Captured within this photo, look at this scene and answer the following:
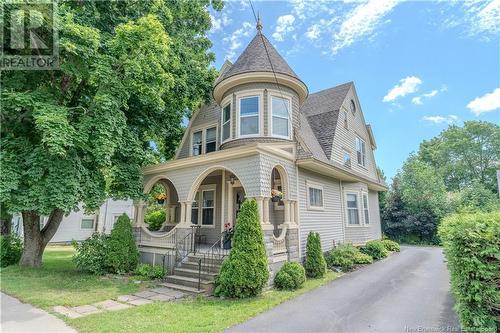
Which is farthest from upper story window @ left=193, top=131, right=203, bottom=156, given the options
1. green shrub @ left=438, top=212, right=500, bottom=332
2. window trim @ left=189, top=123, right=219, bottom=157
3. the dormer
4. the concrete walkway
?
green shrub @ left=438, top=212, right=500, bottom=332

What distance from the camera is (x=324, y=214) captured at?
1221cm

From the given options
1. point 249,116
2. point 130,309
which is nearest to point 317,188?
point 249,116

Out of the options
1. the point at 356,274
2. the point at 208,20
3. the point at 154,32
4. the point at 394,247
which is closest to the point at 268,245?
the point at 356,274

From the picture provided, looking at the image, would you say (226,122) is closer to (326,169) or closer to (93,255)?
(326,169)

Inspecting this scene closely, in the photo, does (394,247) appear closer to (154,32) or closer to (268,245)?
(268,245)

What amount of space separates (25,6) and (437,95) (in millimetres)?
35490

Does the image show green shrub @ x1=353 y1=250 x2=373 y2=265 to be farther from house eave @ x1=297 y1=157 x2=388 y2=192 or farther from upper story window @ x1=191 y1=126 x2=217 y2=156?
upper story window @ x1=191 y1=126 x2=217 y2=156

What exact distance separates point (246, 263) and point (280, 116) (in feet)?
20.1

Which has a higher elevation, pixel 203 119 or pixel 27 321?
pixel 203 119

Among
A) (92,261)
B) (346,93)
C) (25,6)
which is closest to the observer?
(25,6)

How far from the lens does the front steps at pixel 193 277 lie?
792 cm

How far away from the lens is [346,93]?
15930 mm

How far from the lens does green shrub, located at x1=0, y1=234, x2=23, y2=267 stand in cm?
1207

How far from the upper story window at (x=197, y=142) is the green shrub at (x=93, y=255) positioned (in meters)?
5.51
